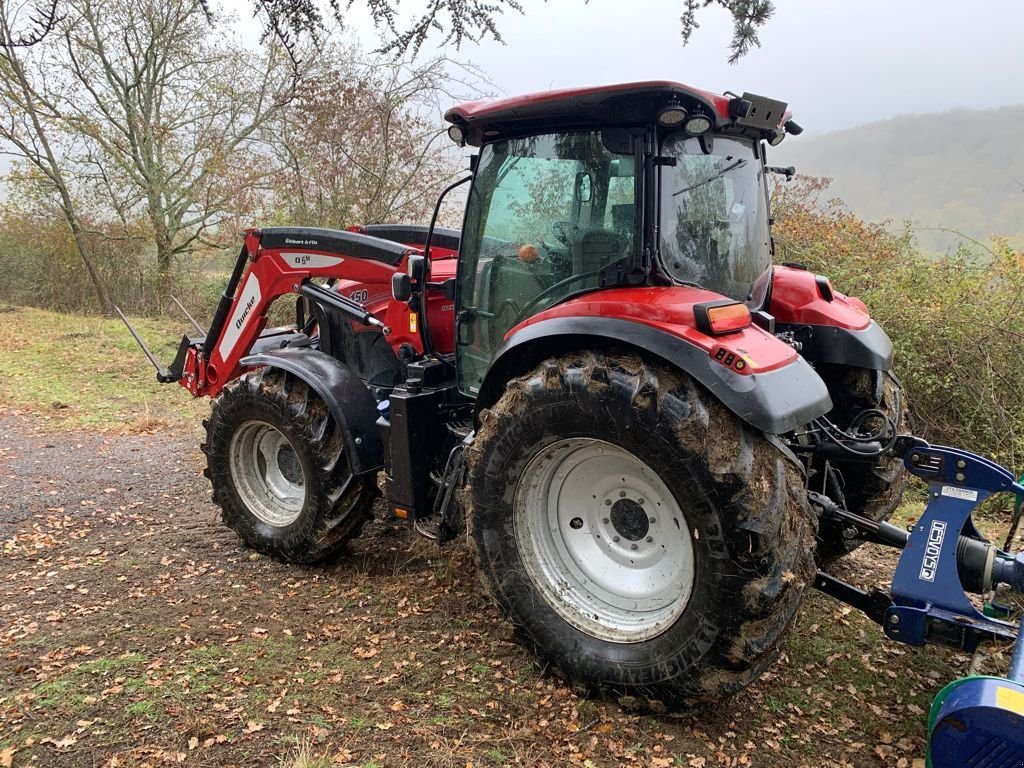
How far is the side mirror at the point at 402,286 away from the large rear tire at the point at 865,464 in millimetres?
2101

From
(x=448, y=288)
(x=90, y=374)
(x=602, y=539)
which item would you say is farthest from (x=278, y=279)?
(x=90, y=374)

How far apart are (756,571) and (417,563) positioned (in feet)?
7.18

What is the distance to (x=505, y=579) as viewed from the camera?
301 centimetres

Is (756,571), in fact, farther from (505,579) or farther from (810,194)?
(810,194)

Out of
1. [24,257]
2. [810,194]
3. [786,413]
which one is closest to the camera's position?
[786,413]

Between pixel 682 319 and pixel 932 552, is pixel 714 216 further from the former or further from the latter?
pixel 932 552

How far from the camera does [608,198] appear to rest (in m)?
2.94

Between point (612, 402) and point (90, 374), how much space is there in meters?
9.72

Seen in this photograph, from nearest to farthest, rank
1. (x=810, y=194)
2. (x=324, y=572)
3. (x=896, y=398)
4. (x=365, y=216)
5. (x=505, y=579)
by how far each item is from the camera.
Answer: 1. (x=505, y=579)
2. (x=896, y=398)
3. (x=324, y=572)
4. (x=810, y=194)
5. (x=365, y=216)

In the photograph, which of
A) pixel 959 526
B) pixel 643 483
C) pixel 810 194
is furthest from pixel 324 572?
pixel 810 194

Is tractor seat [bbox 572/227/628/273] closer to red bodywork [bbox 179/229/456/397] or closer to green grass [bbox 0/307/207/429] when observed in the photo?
red bodywork [bbox 179/229/456/397]

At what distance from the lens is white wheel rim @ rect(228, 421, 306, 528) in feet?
14.1

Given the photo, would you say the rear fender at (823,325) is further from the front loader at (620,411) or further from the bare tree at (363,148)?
the bare tree at (363,148)

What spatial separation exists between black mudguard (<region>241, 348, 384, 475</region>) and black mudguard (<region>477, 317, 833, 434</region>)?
1.23m
